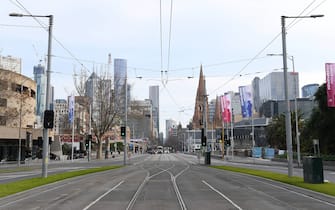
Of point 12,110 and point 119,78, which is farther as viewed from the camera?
point 119,78

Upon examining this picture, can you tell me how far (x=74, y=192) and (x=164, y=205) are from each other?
6325mm

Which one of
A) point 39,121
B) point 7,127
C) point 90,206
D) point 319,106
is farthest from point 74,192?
point 39,121

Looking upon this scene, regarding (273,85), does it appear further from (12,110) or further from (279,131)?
(12,110)

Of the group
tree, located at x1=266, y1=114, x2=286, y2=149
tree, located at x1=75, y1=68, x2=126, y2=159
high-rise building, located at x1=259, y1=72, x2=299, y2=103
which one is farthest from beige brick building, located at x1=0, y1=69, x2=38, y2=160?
tree, located at x1=266, y1=114, x2=286, y2=149

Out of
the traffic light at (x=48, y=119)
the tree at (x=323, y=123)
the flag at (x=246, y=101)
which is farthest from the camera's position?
the flag at (x=246, y=101)

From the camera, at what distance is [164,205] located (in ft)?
47.7

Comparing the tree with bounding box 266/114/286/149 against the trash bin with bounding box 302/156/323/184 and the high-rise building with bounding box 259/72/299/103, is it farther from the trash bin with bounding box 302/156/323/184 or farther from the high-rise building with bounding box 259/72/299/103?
the trash bin with bounding box 302/156/323/184

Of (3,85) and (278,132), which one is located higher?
(3,85)

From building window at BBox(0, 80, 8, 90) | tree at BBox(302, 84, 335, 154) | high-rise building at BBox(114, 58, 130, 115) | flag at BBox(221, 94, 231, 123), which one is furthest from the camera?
high-rise building at BBox(114, 58, 130, 115)

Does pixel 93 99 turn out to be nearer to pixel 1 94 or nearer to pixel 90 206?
pixel 1 94

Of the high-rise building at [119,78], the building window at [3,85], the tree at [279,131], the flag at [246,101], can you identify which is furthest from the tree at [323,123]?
the building window at [3,85]

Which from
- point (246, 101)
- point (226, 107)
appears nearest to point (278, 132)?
point (226, 107)

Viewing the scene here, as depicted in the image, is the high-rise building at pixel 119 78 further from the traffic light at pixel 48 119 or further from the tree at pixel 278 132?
the traffic light at pixel 48 119

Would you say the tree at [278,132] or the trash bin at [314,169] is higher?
the tree at [278,132]
